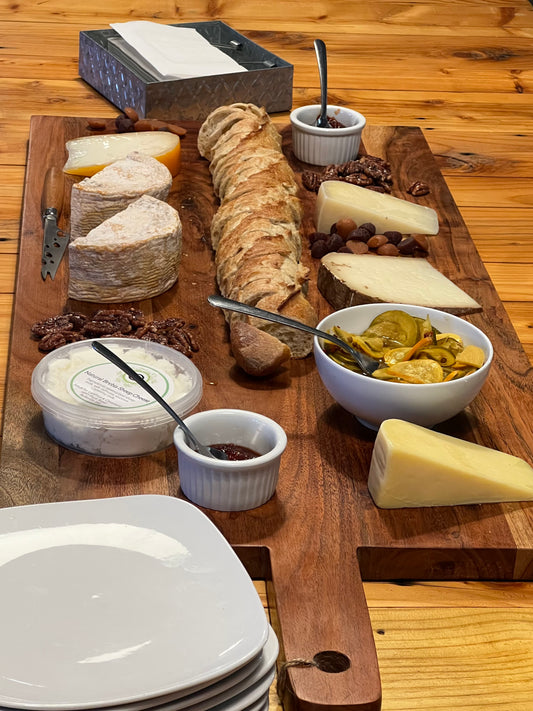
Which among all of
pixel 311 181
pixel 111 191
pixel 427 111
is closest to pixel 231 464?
pixel 111 191

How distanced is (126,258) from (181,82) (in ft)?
3.07

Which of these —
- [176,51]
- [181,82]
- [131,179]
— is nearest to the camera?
[131,179]

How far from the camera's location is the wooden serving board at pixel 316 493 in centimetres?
123

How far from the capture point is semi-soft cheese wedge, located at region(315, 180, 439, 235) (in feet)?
7.25

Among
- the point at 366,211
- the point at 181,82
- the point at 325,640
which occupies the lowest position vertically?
the point at 325,640

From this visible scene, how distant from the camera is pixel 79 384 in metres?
1.55

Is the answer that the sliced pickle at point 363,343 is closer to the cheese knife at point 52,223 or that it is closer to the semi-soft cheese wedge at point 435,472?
the semi-soft cheese wedge at point 435,472

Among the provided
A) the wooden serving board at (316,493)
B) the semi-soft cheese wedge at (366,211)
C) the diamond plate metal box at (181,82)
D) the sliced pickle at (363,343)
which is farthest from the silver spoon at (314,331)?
the diamond plate metal box at (181,82)

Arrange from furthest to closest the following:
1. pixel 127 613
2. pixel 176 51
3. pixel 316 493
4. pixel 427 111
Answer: pixel 427 111 → pixel 176 51 → pixel 316 493 → pixel 127 613

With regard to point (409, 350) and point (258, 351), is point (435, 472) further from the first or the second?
point (258, 351)

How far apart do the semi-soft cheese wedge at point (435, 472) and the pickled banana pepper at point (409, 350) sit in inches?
4.4

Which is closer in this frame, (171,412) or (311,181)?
(171,412)

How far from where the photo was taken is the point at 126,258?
74.8 inches

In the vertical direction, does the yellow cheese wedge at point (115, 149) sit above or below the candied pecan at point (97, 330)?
above
